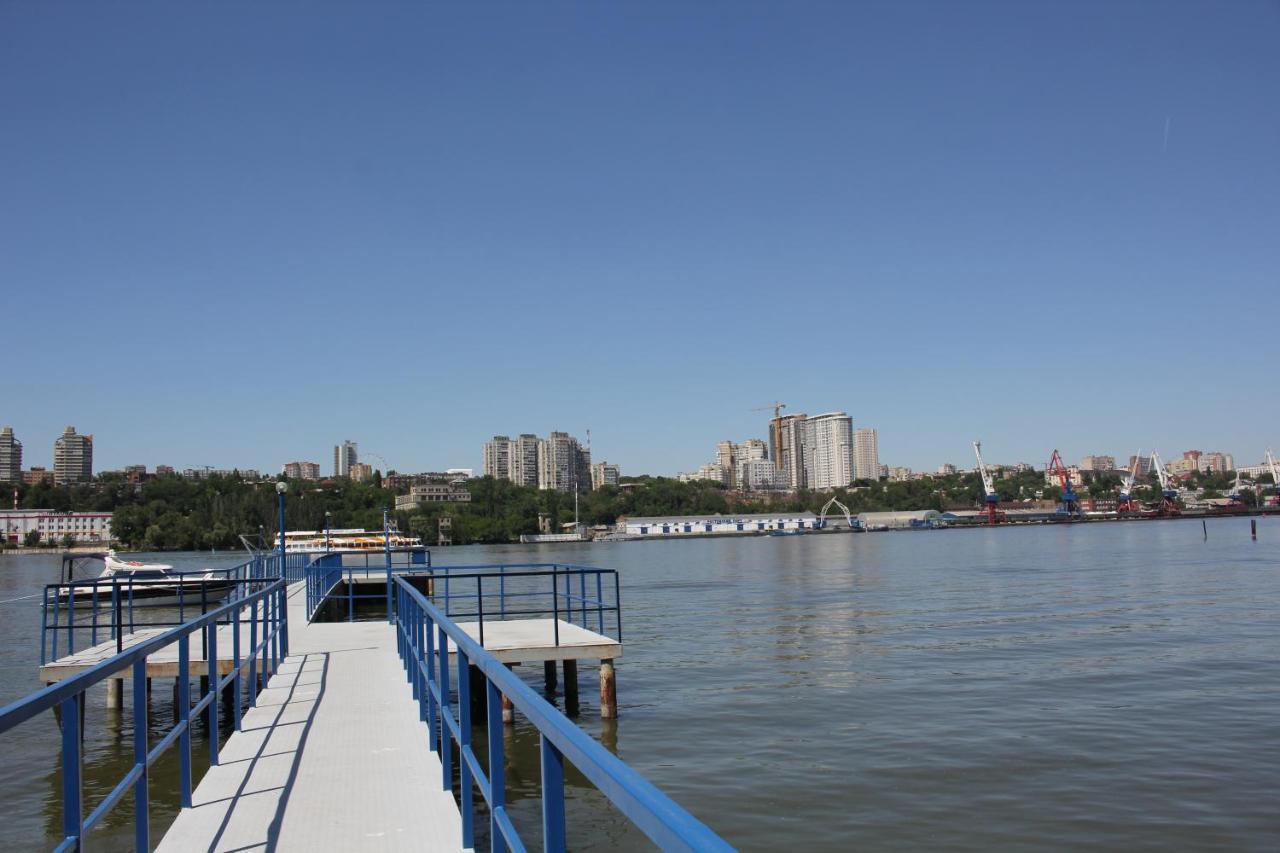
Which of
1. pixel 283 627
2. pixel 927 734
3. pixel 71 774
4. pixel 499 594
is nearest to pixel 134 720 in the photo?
pixel 71 774

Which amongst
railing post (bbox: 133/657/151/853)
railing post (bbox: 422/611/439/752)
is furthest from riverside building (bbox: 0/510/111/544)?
railing post (bbox: 133/657/151/853)

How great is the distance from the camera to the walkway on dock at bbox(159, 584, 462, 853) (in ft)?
21.3

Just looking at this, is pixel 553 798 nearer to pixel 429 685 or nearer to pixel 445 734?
pixel 445 734

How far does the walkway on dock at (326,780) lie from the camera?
255 inches

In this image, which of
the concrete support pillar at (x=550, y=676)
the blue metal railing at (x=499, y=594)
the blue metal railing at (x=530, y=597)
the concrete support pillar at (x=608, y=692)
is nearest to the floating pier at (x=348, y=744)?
the concrete support pillar at (x=608, y=692)

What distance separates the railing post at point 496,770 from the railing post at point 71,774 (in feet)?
5.80

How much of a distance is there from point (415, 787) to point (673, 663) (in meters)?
17.9

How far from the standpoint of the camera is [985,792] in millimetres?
12961

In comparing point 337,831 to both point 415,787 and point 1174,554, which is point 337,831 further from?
point 1174,554

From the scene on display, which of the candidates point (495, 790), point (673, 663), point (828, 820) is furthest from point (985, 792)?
point (673, 663)

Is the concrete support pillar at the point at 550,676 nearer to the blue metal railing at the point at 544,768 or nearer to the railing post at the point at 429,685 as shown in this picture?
the railing post at the point at 429,685

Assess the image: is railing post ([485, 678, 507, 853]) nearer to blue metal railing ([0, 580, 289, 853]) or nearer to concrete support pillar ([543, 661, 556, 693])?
blue metal railing ([0, 580, 289, 853])

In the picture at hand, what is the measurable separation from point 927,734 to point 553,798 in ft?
47.4

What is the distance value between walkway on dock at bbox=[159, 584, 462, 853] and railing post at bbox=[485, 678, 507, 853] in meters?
1.92
